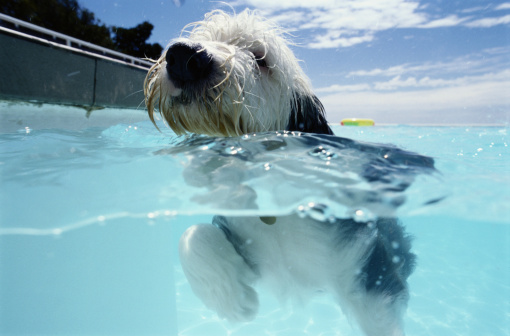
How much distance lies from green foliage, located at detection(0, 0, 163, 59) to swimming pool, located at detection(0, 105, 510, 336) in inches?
207

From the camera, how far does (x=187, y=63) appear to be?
1938 millimetres

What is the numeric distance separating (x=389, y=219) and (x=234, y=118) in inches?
53.6

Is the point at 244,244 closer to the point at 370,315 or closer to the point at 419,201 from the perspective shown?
the point at 370,315

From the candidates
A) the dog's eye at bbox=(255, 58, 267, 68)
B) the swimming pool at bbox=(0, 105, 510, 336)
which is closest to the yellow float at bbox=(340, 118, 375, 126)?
the swimming pool at bbox=(0, 105, 510, 336)

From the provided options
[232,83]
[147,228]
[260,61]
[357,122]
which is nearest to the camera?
[232,83]

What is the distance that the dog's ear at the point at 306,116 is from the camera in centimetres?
266

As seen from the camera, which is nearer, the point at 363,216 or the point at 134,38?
the point at 363,216

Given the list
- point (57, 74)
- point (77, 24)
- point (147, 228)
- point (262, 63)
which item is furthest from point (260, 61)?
point (77, 24)

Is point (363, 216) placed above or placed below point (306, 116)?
below

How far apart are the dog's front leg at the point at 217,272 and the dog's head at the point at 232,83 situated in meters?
0.71

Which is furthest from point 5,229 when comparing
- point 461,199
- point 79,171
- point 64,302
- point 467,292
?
point 467,292

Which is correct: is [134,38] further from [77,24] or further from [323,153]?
[323,153]

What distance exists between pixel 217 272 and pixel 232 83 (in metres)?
1.19

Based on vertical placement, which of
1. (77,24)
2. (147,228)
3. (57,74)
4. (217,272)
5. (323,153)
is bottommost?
(147,228)
